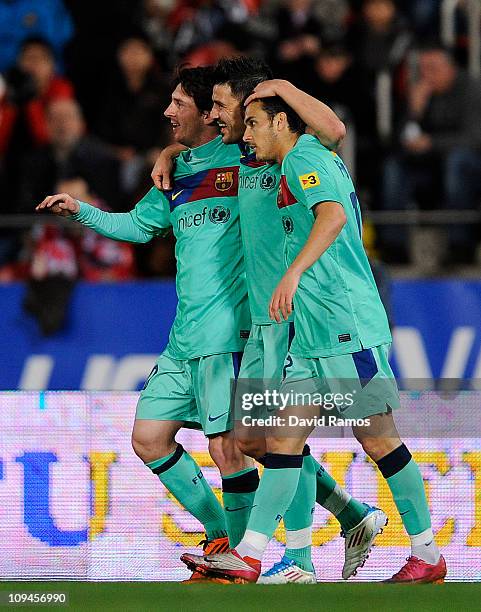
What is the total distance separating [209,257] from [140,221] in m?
0.43

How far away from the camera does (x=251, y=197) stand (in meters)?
5.30

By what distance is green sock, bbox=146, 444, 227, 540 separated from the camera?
534 centimetres

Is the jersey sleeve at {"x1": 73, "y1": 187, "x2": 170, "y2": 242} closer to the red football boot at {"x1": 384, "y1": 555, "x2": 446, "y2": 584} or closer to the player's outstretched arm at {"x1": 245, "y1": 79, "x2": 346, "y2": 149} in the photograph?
the player's outstretched arm at {"x1": 245, "y1": 79, "x2": 346, "y2": 149}

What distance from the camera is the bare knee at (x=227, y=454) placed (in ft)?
17.5

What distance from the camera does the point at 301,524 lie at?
516 centimetres

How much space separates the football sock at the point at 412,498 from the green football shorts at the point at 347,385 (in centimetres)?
19

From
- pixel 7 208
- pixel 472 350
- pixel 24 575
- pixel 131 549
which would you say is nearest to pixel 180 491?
pixel 131 549

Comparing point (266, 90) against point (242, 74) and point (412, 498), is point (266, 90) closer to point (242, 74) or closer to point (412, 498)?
point (242, 74)

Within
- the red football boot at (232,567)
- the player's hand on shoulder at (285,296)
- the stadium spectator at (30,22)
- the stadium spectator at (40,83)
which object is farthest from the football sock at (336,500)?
the stadium spectator at (30,22)

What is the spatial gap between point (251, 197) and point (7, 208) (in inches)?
201

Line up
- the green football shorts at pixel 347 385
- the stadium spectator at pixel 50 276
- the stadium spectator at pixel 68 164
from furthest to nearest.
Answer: the stadium spectator at pixel 68 164, the stadium spectator at pixel 50 276, the green football shorts at pixel 347 385

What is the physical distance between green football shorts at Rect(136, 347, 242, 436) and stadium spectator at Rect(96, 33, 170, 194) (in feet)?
15.8

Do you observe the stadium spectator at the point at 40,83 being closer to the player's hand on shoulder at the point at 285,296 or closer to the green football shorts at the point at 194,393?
the green football shorts at the point at 194,393

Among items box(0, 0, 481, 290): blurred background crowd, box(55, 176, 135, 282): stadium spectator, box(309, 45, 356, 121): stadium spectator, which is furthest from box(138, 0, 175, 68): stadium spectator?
box(55, 176, 135, 282): stadium spectator
